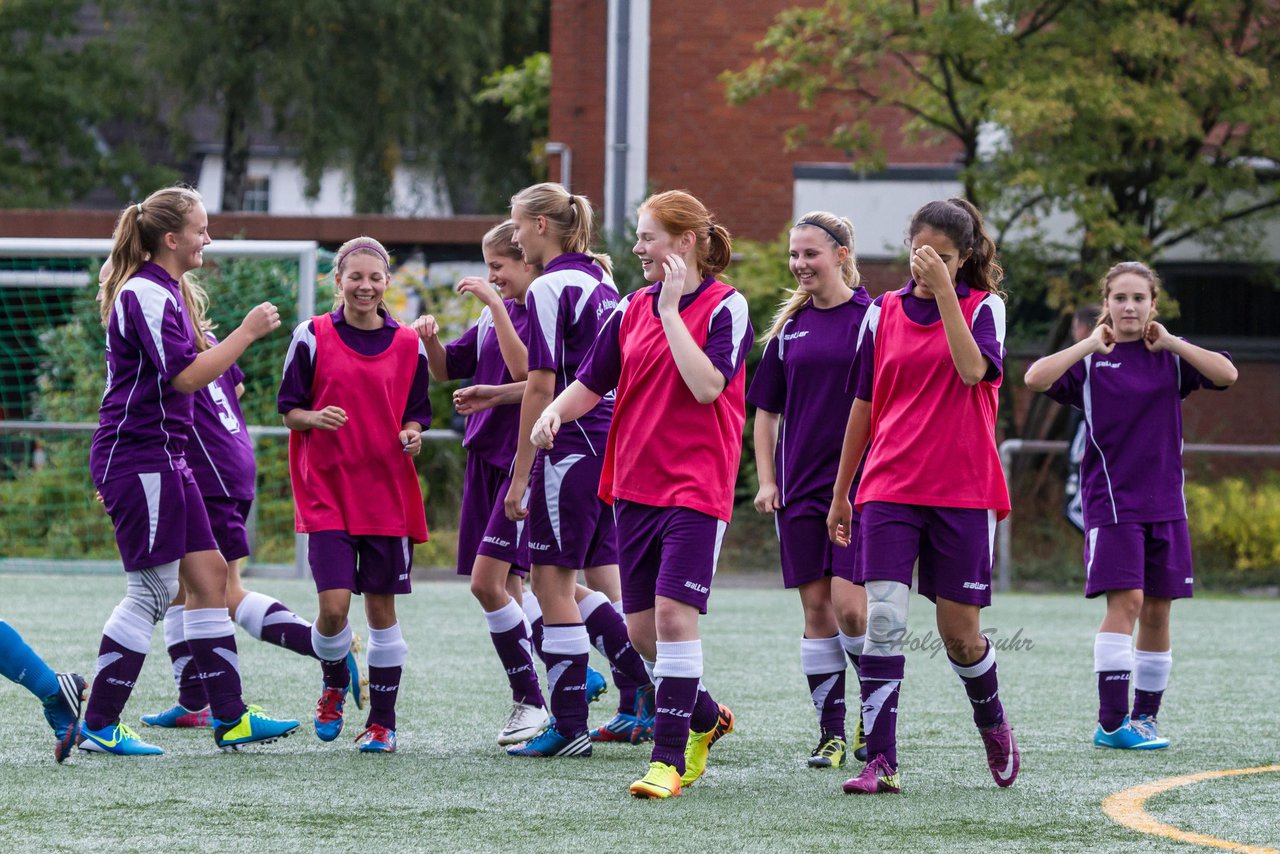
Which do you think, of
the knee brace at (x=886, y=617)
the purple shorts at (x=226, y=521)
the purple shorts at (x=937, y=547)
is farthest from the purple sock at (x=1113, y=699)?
the purple shorts at (x=226, y=521)

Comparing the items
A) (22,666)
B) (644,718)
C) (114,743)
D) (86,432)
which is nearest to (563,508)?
(644,718)

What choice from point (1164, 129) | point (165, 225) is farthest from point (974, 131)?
point (165, 225)

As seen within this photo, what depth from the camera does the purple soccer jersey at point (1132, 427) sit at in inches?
239

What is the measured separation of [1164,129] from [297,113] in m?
17.0

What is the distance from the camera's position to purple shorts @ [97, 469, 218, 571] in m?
5.33

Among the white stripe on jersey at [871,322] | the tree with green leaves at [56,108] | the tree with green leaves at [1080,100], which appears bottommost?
the white stripe on jersey at [871,322]

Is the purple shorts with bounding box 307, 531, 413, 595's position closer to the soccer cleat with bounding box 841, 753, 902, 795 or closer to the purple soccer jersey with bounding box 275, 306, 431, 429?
the purple soccer jersey with bounding box 275, 306, 431, 429

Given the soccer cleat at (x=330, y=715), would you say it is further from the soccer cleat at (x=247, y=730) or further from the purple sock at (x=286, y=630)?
the purple sock at (x=286, y=630)

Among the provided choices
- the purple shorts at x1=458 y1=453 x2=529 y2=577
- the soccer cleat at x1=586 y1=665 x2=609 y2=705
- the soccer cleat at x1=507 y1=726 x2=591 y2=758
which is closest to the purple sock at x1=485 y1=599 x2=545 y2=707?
the purple shorts at x1=458 y1=453 x2=529 y2=577

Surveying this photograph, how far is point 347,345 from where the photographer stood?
18.8ft

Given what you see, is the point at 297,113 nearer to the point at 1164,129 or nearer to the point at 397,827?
the point at 1164,129

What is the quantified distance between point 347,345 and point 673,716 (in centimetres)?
179

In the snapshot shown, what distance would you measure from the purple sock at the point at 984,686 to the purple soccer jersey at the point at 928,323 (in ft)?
2.79

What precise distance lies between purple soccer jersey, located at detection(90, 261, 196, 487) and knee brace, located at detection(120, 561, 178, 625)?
339 mm
